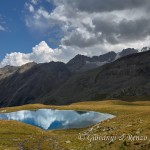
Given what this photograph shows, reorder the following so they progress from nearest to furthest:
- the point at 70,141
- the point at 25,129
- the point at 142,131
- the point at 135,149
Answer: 1. the point at 135,149
2. the point at 142,131
3. the point at 70,141
4. the point at 25,129

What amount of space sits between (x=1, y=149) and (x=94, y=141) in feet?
38.2

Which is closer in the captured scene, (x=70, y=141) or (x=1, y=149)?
(x=1, y=149)

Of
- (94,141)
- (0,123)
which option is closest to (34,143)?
(94,141)

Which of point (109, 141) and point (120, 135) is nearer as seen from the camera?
point (109, 141)

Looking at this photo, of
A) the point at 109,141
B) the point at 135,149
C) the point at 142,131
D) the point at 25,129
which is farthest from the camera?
the point at 25,129

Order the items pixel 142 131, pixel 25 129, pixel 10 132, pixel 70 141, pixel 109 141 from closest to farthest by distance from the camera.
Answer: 1. pixel 109 141
2. pixel 142 131
3. pixel 70 141
4. pixel 10 132
5. pixel 25 129

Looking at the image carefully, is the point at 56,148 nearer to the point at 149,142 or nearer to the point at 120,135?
the point at 120,135

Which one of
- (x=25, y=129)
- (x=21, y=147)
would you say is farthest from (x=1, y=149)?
(x=25, y=129)

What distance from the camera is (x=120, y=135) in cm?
4019

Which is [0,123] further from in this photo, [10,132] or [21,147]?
[21,147]

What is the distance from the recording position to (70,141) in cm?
4344

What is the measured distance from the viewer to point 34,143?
Result: 146 ft

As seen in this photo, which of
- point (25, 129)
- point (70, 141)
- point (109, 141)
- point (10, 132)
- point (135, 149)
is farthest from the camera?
point (25, 129)

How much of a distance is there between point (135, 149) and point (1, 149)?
1747 centimetres
